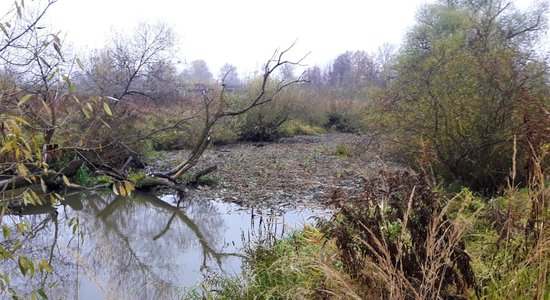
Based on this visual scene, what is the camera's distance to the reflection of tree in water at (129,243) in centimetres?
489

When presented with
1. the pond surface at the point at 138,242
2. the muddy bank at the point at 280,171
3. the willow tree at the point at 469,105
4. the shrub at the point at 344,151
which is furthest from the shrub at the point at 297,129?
the willow tree at the point at 469,105

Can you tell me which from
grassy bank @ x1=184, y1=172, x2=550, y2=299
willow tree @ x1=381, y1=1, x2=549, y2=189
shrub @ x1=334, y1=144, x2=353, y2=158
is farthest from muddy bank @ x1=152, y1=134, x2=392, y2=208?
grassy bank @ x1=184, y1=172, x2=550, y2=299

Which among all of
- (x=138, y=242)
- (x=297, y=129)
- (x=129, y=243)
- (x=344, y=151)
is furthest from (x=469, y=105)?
(x=297, y=129)

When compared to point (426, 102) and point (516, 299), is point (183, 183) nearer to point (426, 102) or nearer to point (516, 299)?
point (426, 102)

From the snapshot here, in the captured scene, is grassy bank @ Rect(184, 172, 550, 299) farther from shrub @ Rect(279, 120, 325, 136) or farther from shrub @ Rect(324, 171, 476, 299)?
shrub @ Rect(279, 120, 325, 136)

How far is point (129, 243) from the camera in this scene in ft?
20.8

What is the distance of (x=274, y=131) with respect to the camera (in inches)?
777

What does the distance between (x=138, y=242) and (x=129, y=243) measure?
0.13 metres

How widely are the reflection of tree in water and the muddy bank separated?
1.04 metres

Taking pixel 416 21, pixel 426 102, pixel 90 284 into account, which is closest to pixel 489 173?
pixel 426 102

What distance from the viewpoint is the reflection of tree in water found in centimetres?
489

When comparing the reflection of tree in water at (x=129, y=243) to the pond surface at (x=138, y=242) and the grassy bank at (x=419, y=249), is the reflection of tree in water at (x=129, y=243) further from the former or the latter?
the grassy bank at (x=419, y=249)

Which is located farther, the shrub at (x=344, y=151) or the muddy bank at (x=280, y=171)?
the shrub at (x=344, y=151)

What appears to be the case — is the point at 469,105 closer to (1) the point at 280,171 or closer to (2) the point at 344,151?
(1) the point at 280,171
